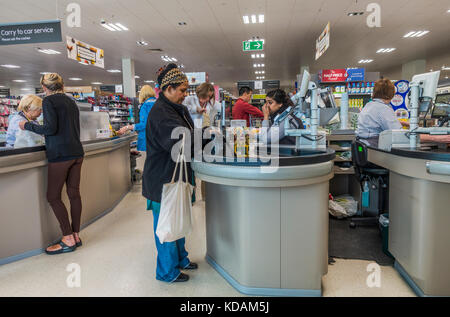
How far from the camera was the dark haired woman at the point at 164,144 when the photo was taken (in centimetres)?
203

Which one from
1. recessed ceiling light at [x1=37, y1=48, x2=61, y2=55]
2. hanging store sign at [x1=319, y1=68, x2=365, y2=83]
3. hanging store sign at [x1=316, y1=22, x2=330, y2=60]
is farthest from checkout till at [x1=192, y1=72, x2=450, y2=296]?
recessed ceiling light at [x1=37, y1=48, x2=61, y2=55]

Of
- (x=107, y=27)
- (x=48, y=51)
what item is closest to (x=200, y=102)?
(x=107, y=27)

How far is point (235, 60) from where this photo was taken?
13.5 m

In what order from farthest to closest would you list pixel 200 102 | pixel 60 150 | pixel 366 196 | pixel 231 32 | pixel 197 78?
pixel 231 32, pixel 197 78, pixel 200 102, pixel 366 196, pixel 60 150

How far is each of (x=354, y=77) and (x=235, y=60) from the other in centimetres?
721

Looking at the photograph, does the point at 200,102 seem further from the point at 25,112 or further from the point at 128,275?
the point at 128,275

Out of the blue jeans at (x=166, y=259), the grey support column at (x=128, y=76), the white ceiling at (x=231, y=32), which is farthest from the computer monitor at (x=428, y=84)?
the grey support column at (x=128, y=76)

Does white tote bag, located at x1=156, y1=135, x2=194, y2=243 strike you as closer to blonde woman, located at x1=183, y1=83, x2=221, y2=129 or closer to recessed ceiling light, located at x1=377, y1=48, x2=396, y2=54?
blonde woman, located at x1=183, y1=83, x2=221, y2=129

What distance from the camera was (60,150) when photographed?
110 inches

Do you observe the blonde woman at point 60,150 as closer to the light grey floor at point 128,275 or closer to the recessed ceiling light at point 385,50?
the light grey floor at point 128,275

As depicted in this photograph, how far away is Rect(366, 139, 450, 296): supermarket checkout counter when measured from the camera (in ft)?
6.11

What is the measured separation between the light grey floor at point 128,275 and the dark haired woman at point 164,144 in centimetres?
15

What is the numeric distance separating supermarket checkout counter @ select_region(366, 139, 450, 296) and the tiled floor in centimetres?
19
